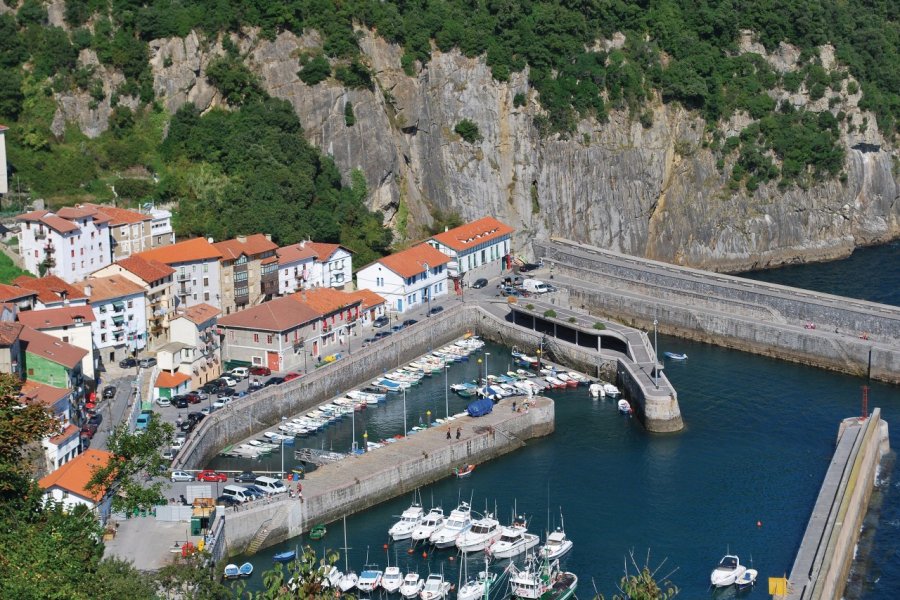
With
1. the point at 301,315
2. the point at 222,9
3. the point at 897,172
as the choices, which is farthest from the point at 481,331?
the point at 897,172

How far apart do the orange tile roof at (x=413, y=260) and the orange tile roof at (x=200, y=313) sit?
1272 cm

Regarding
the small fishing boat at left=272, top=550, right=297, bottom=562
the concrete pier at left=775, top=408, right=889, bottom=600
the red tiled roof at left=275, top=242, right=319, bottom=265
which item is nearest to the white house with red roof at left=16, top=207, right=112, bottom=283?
the red tiled roof at left=275, top=242, right=319, bottom=265

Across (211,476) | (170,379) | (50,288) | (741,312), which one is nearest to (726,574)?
(211,476)

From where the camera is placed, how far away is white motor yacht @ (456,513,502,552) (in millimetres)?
57219

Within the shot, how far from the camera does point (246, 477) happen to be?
6162 cm

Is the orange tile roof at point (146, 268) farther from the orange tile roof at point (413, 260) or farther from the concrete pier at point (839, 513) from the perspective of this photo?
the concrete pier at point (839, 513)

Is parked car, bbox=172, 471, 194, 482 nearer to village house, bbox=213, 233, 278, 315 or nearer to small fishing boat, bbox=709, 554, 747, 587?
village house, bbox=213, 233, 278, 315

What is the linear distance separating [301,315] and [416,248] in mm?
15065

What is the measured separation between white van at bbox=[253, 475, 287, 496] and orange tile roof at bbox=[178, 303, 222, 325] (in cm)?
1677

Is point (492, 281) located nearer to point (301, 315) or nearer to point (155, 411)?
point (301, 315)

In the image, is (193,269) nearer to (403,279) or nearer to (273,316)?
(273,316)

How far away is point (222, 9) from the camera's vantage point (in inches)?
3802

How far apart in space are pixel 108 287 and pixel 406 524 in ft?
77.6

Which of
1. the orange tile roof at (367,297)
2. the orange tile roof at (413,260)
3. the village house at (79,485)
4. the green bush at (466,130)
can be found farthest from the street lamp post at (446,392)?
the green bush at (466,130)
